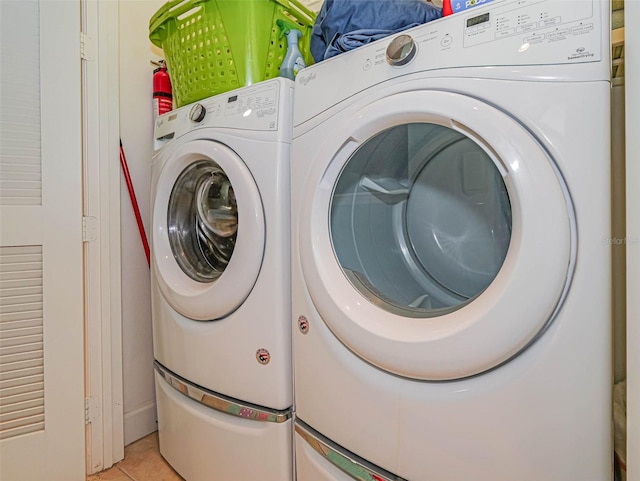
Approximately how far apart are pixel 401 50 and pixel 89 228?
1.12 metres

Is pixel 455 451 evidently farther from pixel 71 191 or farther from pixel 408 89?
pixel 71 191

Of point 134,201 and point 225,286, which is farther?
point 134,201

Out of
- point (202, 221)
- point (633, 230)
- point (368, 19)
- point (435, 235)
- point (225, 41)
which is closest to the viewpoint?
point (633, 230)

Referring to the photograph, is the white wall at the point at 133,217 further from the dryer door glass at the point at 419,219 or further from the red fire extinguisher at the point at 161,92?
the dryer door glass at the point at 419,219

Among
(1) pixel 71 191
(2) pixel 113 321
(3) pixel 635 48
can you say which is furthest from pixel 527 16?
(2) pixel 113 321

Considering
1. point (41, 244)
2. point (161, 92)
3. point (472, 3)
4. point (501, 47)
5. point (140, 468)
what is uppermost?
point (161, 92)

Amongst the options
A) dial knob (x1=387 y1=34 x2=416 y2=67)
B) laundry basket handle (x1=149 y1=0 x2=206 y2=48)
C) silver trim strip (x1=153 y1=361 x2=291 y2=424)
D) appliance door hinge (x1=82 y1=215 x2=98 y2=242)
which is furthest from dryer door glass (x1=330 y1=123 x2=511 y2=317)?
appliance door hinge (x1=82 y1=215 x2=98 y2=242)

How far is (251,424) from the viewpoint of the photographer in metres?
0.93

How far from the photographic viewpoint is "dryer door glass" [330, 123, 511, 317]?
2.60 ft

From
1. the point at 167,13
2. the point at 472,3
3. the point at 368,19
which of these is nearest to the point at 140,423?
the point at 167,13

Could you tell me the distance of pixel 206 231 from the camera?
1.19 m

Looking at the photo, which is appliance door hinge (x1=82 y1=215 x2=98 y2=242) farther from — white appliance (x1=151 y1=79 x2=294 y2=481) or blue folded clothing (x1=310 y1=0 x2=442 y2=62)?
blue folded clothing (x1=310 y1=0 x2=442 y2=62)

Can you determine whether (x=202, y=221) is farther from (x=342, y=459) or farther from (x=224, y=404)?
(x=342, y=459)

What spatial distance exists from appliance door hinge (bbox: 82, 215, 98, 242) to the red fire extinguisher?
18.5 inches
